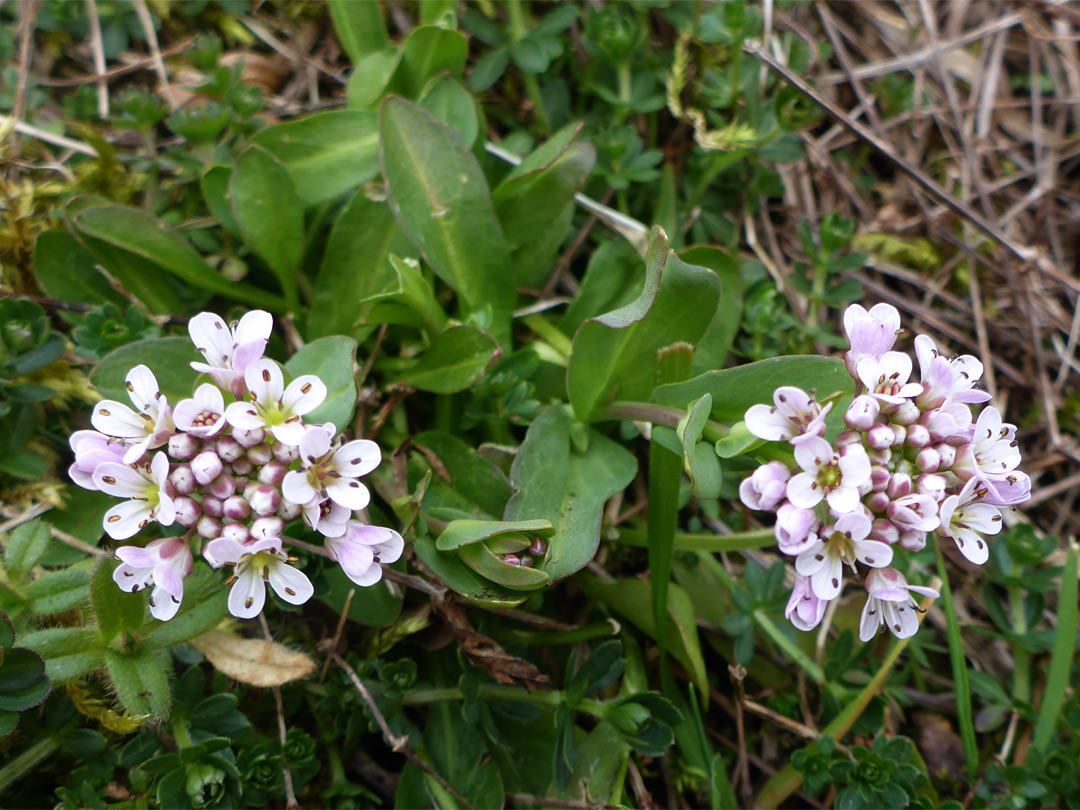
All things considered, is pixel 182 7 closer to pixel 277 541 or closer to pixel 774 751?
pixel 277 541

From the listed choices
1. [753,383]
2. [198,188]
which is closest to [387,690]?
[753,383]

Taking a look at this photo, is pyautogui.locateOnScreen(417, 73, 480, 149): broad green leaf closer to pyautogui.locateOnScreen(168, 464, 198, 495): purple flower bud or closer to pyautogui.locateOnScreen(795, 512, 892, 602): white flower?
pyautogui.locateOnScreen(168, 464, 198, 495): purple flower bud

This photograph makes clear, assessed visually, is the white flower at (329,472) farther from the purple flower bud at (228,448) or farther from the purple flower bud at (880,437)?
the purple flower bud at (880,437)

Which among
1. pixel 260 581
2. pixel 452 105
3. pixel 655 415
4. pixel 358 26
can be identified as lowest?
pixel 260 581

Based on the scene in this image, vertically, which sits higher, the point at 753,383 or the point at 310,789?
the point at 753,383

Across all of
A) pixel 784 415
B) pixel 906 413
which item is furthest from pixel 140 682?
pixel 906 413

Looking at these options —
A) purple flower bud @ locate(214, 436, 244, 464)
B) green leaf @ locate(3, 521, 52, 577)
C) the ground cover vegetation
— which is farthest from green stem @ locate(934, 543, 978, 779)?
green leaf @ locate(3, 521, 52, 577)

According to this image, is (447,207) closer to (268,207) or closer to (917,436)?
(268,207)

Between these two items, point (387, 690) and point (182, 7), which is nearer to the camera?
point (387, 690)
